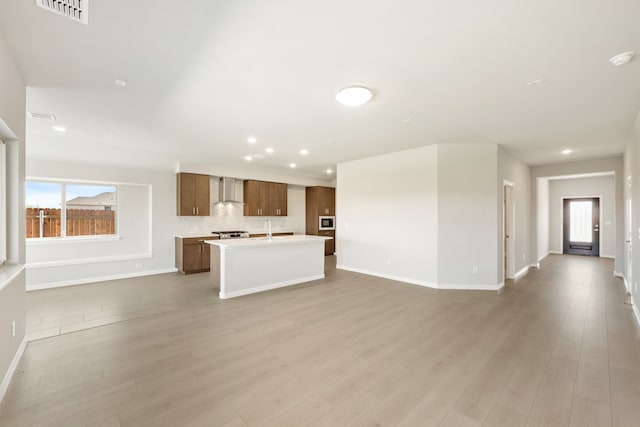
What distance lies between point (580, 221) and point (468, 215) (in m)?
7.35

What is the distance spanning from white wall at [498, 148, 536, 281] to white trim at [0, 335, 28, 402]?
6422 mm

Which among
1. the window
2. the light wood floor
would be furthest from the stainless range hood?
the light wood floor

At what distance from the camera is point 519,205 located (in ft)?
20.6

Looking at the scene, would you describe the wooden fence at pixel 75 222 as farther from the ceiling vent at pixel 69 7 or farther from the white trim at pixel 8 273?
the ceiling vent at pixel 69 7

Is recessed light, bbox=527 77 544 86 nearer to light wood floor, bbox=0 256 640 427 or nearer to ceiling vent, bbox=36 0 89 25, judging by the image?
light wood floor, bbox=0 256 640 427

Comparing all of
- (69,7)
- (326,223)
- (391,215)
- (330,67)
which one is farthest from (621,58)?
(326,223)

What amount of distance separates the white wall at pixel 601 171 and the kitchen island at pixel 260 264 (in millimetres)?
6172

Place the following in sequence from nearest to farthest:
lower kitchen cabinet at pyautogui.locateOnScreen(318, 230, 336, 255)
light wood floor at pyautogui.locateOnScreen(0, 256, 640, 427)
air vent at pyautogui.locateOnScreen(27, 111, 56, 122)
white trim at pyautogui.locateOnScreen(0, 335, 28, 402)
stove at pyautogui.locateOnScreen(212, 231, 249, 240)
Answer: light wood floor at pyautogui.locateOnScreen(0, 256, 640, 427), white trim at pyautogui.locateOnScreen(0, 335, 28, 402), air vent at pyautogui.locateOnScreen(27, 111, 56, 122), stove at pyautogui.locateOnScreen(212, 231, 249, 240), lower kitchen cabinet at pyautogui.locateOnScreen(318, 230, 336, 255)

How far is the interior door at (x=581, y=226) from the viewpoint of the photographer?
28.7 feet

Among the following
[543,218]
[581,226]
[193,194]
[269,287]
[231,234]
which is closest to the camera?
[269,287]

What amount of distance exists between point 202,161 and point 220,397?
18.4 feet

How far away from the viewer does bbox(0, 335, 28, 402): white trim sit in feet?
6.55

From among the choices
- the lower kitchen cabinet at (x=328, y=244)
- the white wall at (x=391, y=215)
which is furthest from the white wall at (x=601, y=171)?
the lower kitchen cabinet at (x=328, y=244)

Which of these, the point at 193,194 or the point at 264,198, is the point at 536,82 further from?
the point at 193,194
